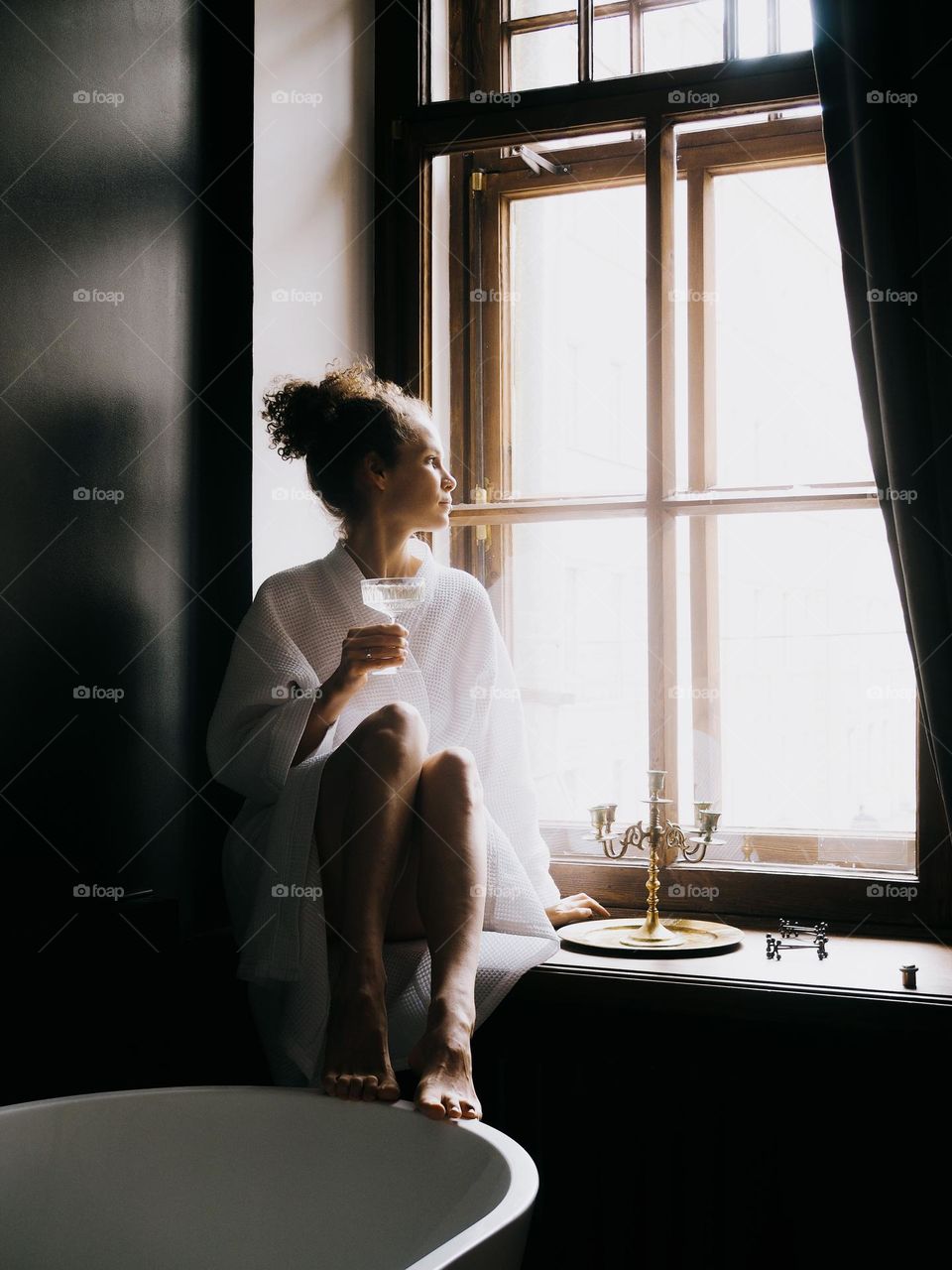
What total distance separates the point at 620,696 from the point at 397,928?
75cm

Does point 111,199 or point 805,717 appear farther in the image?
point 805,717

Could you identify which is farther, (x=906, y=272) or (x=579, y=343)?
(x=579, y=343)

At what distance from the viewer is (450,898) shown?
1816 millimetres

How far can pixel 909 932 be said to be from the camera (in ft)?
7.15

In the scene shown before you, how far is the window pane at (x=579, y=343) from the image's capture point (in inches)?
98.4

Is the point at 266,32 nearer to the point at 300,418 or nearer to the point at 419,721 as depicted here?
the point at 300,418

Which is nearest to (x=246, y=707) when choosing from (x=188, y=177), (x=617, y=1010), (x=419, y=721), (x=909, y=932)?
(x=419, y=721)

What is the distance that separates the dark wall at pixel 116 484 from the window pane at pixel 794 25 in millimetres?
1019
